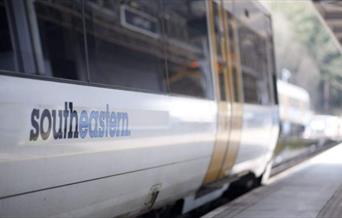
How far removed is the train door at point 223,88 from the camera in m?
6.93

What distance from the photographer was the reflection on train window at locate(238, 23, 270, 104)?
829 cm

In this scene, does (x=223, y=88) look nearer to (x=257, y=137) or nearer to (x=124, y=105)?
(x=257, y=137)

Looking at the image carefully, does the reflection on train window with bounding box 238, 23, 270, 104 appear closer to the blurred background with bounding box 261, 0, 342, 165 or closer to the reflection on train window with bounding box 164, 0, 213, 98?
the reflection on train window with bounding box 164, 0, 213, 98

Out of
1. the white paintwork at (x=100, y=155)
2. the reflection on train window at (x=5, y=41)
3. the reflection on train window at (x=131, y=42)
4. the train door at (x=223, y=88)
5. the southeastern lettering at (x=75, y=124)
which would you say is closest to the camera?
the white paintwork at (x=100, y=155)

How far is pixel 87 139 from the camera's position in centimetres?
411

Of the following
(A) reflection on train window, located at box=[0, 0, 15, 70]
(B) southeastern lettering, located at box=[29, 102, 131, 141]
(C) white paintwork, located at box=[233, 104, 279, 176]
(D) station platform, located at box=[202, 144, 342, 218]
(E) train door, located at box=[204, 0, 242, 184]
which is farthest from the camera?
(C) white paintwork, located at box=[233, 104, 279, 176]

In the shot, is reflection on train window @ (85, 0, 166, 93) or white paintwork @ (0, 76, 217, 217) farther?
reflection on train window @ (85, 0, 166, 93)

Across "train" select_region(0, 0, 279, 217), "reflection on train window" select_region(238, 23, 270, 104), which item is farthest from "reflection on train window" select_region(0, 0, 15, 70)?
"reflection on train window" select_region(238, 23, 270, 104)

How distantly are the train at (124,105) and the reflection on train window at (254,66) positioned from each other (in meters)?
0.05

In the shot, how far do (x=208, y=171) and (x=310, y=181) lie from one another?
2.75m

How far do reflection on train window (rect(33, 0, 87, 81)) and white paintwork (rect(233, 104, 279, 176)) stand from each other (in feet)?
9.66

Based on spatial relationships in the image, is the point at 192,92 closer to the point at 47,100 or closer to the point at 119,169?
the point at 119,169

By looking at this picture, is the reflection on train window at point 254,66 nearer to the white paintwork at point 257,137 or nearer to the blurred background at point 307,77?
the white paintwork at point 257,137

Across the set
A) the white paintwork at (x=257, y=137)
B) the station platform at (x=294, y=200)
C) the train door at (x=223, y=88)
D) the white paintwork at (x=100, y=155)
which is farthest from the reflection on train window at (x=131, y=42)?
the white paintwork at (x=257, y=137)
